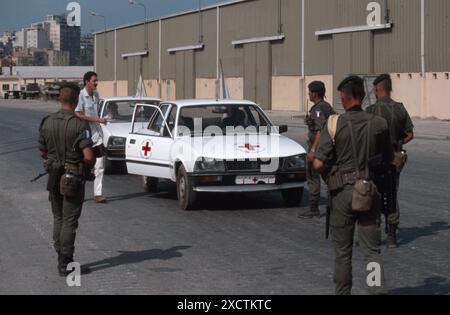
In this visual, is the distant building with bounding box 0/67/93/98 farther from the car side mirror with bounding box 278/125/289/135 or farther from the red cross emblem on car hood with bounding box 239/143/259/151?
the red cross emblem on car hood with bounding box 239/143/259/151

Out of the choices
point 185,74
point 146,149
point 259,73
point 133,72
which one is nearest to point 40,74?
point 133,72

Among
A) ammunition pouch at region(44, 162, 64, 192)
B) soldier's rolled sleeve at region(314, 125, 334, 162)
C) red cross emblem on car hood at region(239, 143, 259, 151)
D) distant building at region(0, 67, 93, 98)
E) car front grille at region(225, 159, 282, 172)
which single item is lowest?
car front grille at region(225, 159, 282, 172)

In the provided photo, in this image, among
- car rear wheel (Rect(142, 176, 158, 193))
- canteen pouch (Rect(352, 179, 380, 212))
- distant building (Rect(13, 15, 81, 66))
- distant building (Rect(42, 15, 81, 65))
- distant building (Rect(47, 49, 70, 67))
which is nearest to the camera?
canteen pouch (Rect(352, 179, 380, 212))

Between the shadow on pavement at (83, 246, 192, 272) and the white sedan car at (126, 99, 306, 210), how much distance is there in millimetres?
2463

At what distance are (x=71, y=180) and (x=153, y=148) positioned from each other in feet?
17.8

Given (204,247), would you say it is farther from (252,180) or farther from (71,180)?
(252,180)

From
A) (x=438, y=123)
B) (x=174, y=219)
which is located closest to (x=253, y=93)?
(x=438, y=123)

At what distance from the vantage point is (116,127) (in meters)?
16.6

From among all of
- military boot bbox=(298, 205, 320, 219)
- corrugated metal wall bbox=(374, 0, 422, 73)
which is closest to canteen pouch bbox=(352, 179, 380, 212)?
military boot bbox=(298, 205, 320, 219)

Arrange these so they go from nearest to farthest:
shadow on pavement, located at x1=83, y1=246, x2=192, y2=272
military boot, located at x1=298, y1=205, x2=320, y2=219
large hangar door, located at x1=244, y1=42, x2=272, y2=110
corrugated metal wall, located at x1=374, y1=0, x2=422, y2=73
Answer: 1. shadow on pavement, located at x1=83, y1=246, x2=192, y2=272
2. military boot, located at x1=298, y1=205, x2=320, y2=219
3. corrugated metal wall, located at x1=374, y1=0, x2=422, y2=73
4. large hangar door, located at x1=244, y1=42, x2=272, y2=110

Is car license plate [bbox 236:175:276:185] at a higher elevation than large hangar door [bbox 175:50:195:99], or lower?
lower

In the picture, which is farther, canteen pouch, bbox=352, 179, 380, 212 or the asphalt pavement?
the asphalt pavement

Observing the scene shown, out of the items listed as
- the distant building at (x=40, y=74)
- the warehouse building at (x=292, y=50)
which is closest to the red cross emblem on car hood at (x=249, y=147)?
the warehouse building at (x=292, y=50)

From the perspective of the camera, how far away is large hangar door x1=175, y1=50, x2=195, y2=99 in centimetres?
6272
